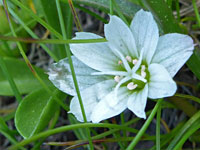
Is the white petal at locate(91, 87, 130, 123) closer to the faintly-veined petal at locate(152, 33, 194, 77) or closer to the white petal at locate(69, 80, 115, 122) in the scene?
the white petal at locate(69, 80, 115, 122)

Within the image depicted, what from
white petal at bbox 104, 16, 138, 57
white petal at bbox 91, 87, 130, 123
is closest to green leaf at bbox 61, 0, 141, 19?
white petal at bbox 104, 16, 138, 57

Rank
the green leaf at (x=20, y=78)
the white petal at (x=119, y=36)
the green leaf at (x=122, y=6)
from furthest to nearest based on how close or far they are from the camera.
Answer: the green leaf at (x=20, y=78) → the green leaf at (x=122, y=6) → the white petal at (x=119, y=36)

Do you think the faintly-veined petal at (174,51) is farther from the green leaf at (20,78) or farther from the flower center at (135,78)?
the green leaf at (20,78)

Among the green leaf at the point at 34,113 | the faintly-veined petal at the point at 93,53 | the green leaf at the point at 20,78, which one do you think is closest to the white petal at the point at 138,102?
the faintly-veined petal at the point at 93,53

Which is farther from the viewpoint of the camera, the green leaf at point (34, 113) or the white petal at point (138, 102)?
the green leaf at point (34, 113)

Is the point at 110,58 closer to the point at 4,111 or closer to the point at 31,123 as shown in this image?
the point at 31,123

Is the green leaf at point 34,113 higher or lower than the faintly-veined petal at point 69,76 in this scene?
lower

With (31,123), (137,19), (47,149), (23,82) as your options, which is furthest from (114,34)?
(47,149)
